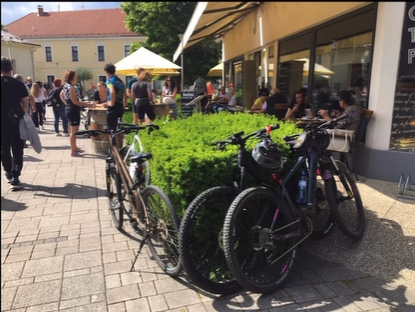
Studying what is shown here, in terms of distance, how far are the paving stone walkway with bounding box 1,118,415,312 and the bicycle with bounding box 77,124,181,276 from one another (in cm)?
14

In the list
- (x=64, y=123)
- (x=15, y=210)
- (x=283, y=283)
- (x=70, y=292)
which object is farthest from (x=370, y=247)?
(x=64, y=123)

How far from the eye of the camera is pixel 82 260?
11.1 ft

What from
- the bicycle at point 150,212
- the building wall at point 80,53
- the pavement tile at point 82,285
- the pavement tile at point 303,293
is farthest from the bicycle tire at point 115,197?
the building wall at point 80,53

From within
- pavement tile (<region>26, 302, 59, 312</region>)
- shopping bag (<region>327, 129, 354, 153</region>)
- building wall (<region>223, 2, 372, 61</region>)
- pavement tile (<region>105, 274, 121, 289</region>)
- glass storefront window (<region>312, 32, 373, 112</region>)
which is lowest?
pavement tile (<region>26, 302, 59, 312</region>)

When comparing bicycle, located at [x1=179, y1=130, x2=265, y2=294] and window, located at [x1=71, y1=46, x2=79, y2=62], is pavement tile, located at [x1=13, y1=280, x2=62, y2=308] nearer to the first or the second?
bicycle, located at [x1=179, y1=130, x2=265, y2=294]

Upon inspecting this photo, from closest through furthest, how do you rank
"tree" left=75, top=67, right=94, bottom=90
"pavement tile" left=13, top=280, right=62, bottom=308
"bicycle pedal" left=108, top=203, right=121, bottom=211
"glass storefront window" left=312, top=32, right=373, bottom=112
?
"pavement tile" left=13, top=280, right=62, bottom=308, "bicycle pedal" left=108, top=203, right=121, bottom=211, "glass storefront window" left=312, top=32, right=373, bottom=112, "tree" left=75, top=67, right=94, bottom=90

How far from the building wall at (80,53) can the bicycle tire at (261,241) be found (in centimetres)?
4816

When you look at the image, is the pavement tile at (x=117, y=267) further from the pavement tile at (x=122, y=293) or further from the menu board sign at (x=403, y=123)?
the menu board sign at (x=403, y=123)

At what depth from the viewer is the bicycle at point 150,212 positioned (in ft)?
10.1

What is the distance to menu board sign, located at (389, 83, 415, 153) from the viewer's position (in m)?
5.13

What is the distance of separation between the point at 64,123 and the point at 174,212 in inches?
366

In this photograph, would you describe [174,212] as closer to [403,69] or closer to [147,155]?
[147,155]

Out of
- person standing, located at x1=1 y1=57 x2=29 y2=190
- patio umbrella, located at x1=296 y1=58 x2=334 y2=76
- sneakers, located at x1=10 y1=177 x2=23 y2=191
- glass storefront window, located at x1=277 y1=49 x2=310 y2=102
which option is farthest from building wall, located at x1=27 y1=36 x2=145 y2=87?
sneakers, located at x1=10 y1=177 x2=23 y2=191

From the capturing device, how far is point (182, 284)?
9.84ft
